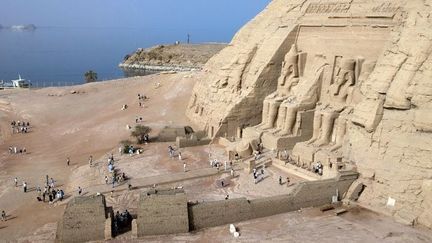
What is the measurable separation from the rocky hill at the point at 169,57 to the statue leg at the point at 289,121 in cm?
4875

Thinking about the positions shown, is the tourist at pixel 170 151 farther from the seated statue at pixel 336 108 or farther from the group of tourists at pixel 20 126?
the group of tourists at pixel 20 126

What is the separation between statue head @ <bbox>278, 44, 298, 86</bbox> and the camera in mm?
27719

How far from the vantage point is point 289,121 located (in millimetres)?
25781

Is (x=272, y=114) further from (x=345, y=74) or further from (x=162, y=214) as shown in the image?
(x=162, y=214)

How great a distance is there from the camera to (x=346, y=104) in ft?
80.7

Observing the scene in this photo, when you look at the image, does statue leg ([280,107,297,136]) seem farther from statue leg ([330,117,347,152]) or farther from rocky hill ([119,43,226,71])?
rocky hill ([119,43,226,71])

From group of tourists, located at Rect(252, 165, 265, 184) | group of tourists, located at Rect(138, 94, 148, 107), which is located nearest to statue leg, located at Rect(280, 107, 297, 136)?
group of tourists, located at Rect(252, 165, 265, 184)

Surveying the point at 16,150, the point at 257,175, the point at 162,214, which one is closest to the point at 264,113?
the point at 257,175

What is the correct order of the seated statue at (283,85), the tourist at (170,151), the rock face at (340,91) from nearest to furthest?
the rock face at (340,91), the tourist at (170,151), the seated statue at (283,85)

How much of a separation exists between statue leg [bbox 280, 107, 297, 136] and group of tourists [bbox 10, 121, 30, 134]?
19610 mm

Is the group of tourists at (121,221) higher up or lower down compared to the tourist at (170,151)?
lower down

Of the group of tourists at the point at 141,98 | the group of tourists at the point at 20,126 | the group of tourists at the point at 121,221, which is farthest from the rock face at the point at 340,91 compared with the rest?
the group of tourists at the point at 20,126

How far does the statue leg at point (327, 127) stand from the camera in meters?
24.2

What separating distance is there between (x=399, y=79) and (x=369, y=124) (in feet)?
7.42
